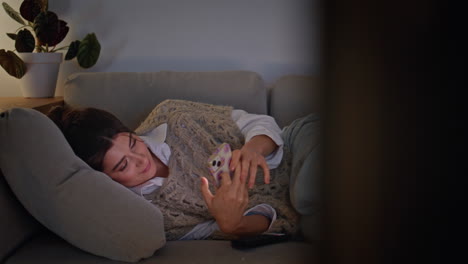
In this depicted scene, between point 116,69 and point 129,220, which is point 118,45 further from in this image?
point 129,220

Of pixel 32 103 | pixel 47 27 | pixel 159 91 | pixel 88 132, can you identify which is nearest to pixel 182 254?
pixel 88 132

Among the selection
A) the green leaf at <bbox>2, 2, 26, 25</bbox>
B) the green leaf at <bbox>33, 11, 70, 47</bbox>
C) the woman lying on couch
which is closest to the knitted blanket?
the woman lying on couch

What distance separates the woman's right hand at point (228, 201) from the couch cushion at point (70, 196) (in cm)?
9

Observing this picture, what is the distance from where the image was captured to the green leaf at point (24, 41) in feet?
4.40

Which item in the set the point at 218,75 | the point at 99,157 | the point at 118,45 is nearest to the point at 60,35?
the point at 118,45

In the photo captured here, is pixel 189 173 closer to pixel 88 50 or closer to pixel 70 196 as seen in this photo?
pixel 70 196

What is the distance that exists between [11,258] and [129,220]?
0.76ft

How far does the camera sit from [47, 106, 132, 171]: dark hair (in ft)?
2.80

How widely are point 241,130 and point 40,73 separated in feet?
2.27

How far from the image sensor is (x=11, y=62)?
133cm

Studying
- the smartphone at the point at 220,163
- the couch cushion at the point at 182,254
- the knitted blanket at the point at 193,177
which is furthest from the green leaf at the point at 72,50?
the smartphone at the point at 220,163

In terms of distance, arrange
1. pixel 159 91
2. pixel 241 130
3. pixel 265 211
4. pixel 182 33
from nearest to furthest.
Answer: pixel 265 211 → pixel 241 130 → pixel 159 91 → pixel 182 33

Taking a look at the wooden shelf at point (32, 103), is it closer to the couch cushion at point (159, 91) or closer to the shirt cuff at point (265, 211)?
the couch cushion at point (159, 91)

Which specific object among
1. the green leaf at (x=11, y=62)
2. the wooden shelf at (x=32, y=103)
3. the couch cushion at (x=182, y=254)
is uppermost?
the green leaf at (x=11, y=62)
